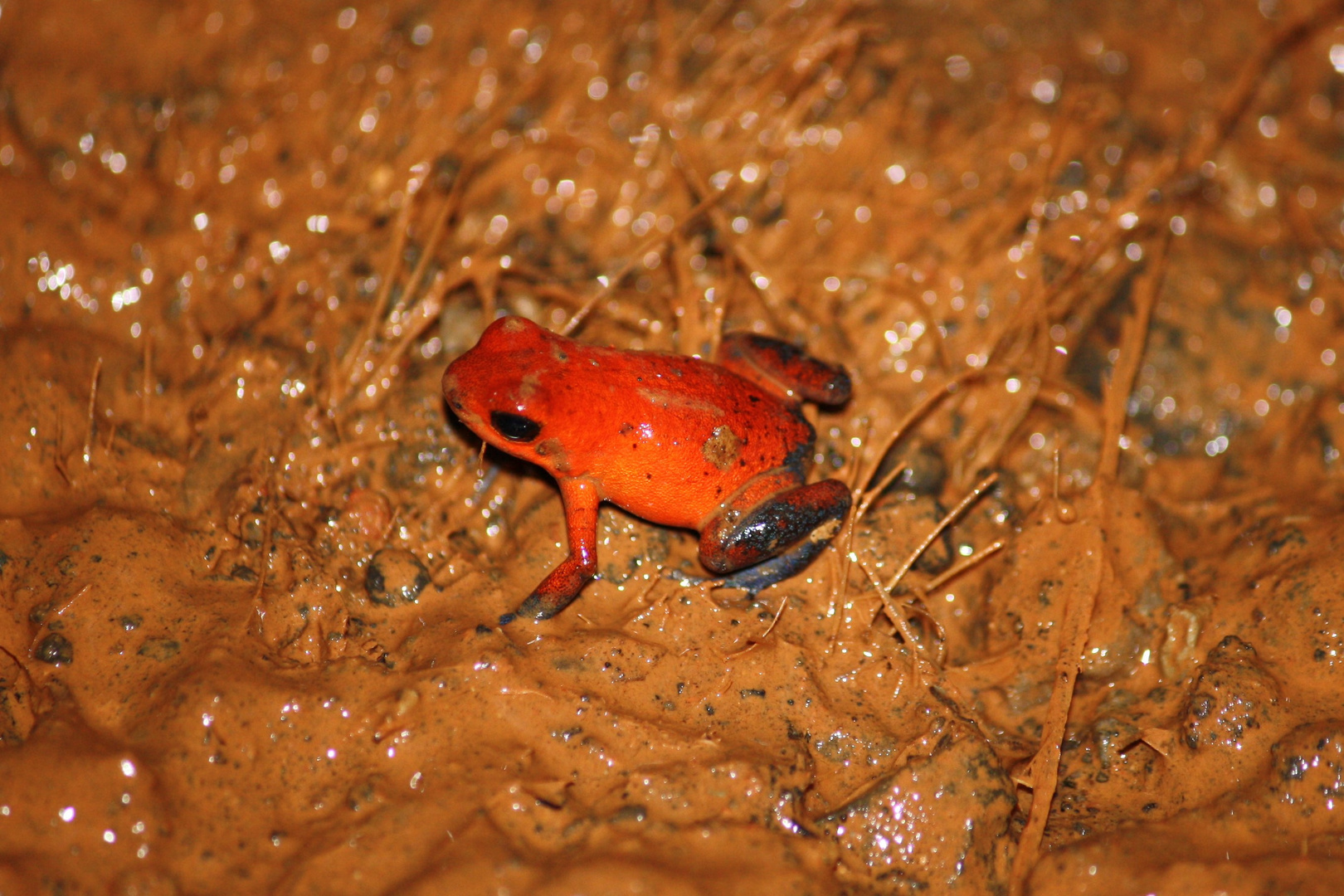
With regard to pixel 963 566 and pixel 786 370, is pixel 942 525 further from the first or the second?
pixel 786 370

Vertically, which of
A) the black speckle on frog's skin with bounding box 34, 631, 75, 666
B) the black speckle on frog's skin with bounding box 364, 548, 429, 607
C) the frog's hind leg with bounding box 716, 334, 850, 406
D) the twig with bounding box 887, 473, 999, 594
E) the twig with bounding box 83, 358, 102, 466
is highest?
the twig with bounding box 83, 358, 102, 466

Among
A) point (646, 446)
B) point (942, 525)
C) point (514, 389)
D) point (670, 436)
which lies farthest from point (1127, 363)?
point (514, 389)

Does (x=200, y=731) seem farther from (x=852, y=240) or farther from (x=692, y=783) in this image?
(x=852, y=240)

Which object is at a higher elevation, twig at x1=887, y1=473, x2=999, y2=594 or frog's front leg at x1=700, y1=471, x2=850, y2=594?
frog's front leg at x1=700, y1=471, x2=850, y2=594

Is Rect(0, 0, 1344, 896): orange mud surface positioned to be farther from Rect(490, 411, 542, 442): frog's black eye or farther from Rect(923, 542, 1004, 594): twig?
Rect(490, 411, 542, 442): frog's black eye

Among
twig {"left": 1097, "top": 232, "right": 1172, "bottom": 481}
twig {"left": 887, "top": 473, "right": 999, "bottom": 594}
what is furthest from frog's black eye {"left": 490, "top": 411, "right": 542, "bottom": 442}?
twig {"left": 1097, "top": 232, "right": 1172, "bottom": 481}

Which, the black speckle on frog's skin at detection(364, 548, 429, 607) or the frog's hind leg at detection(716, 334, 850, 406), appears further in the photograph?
the frog's hind leg at detection(716, 334, 850, 406)

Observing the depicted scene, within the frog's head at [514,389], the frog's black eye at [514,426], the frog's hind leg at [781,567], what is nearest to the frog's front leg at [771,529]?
the frog's hind leg at [781,567]
